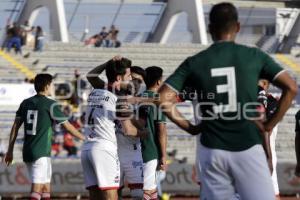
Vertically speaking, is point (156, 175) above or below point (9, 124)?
below

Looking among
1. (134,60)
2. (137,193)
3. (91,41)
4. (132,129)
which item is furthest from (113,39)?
(132,129)

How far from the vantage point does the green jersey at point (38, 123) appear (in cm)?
1333

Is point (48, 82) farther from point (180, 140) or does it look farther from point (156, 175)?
point (180, 140)

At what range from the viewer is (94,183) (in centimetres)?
1102

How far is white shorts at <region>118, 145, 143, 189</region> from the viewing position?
1237 cm

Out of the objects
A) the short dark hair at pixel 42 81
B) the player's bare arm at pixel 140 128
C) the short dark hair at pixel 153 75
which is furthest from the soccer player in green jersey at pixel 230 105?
the short dark hair at pixel 42 81

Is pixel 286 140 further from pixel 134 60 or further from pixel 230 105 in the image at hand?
pixel 230 105

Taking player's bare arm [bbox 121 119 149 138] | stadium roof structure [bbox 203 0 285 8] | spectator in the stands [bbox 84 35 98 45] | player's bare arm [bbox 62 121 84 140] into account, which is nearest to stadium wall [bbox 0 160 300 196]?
player's bare arm [bbox 62 121 84 140]

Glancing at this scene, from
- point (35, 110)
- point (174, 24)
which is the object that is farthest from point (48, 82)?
point (174, 24)

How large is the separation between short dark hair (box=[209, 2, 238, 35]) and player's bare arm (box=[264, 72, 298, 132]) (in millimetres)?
Answer: 552

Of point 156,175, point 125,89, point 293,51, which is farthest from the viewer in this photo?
point 293,51

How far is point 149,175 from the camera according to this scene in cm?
1287

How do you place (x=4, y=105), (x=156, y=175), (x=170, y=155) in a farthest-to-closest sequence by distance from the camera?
(x=4, y=105) → (x=170, y=155) → (x=156, y=175)

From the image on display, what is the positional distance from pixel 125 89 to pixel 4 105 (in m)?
21.8
